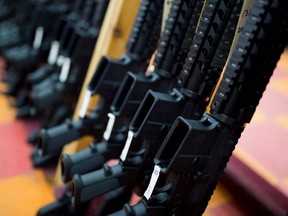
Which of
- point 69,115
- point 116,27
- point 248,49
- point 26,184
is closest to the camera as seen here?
point 248,49

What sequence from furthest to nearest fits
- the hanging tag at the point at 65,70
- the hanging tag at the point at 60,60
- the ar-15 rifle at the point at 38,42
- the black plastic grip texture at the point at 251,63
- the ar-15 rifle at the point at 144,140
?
1. the ar-15 rifle at the point at 38,42
2. the hanging tag at the point at 60,60
3. the hanging tag at the point at 65,70
4. the ar-15 rifle at the point at 144,140
5. the black plastic grip texture at the point at 251,63

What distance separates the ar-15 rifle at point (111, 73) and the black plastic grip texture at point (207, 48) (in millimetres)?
267

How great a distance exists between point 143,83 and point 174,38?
129 mm

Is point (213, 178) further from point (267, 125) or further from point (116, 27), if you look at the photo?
point (267, 125)

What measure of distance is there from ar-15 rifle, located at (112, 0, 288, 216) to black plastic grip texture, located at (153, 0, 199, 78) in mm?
197

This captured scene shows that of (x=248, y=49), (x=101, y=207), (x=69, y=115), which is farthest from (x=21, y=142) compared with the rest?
(x=248, y=49)

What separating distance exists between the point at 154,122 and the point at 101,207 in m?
0.38

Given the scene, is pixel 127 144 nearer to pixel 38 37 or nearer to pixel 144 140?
pixel 144 140

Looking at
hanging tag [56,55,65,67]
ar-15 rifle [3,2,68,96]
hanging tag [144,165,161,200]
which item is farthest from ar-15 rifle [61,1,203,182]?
ar-15 rifle [3,2,68,96]

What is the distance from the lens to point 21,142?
149cm

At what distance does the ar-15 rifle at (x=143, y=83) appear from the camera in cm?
77

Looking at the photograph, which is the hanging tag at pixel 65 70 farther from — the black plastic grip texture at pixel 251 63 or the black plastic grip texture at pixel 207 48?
the black plastic grip texture at pixel 251 63

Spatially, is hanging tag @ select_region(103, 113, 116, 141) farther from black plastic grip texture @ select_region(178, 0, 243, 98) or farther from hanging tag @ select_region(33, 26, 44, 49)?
hanging tag @ select_region(33, 26, 44, 49)

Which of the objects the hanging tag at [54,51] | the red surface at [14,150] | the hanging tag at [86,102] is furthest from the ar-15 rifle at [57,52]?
the hanging tag at [86,102]
